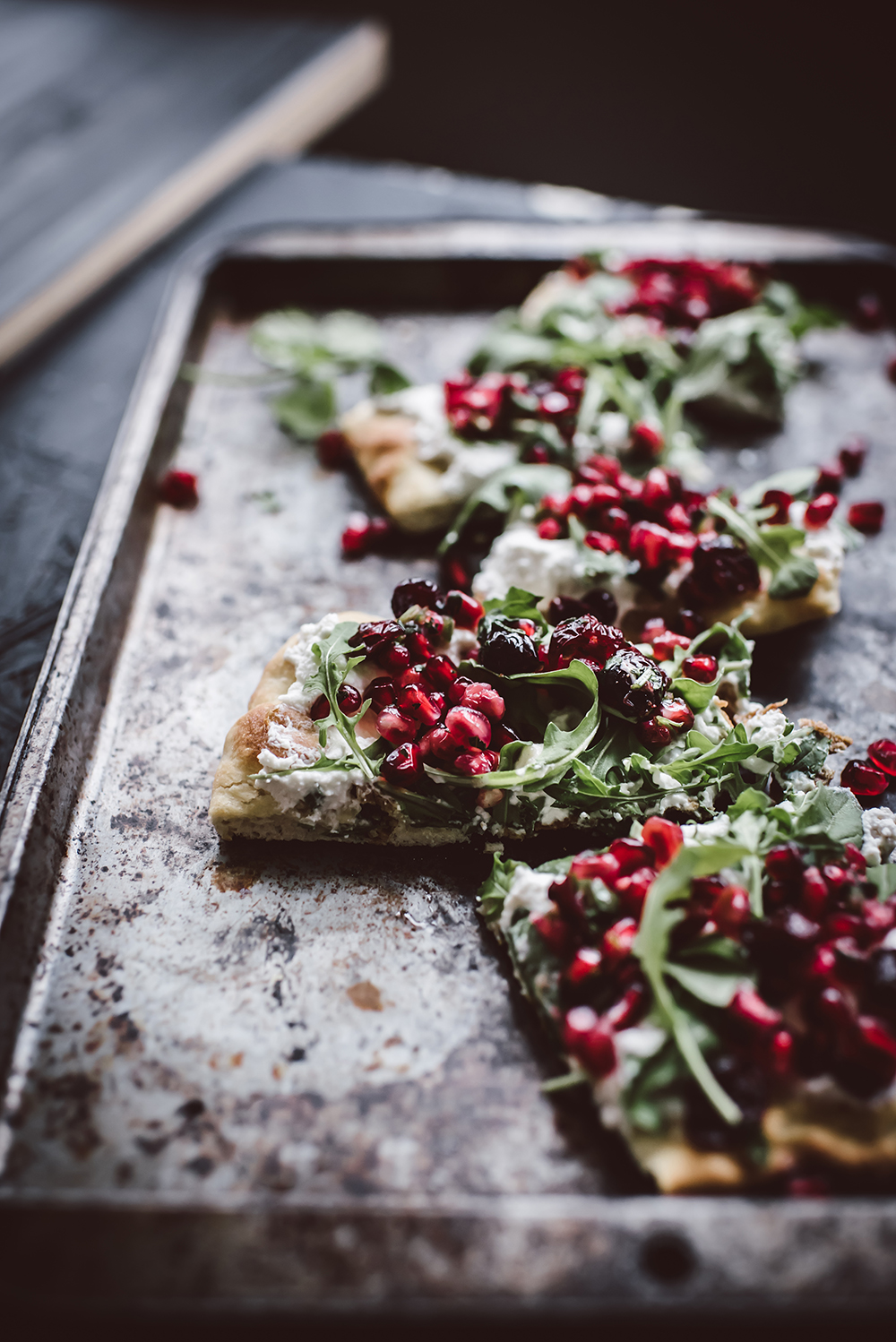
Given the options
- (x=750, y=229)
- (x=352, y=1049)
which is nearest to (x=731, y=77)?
(x=750, y=229)

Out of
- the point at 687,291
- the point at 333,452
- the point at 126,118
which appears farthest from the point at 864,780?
the point at 126,118

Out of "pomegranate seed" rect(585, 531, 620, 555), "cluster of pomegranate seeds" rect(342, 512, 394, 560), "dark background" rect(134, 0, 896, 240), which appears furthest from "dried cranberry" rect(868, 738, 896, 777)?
"dark background" rect(134, 0, 896, 240)

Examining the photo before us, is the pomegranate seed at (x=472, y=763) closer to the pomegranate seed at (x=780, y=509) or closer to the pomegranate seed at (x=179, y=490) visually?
the pomegranate seed at (x=780, y=509)

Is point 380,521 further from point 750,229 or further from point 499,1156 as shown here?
point 750,229

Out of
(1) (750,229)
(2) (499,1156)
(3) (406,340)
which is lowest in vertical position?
(2) (499,1156)

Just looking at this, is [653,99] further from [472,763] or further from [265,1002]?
[265,1002]

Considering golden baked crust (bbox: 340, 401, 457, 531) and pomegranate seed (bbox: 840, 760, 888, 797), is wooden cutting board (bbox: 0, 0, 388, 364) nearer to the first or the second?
golden baked crust (bbox: 340, 401, 457, 531)
